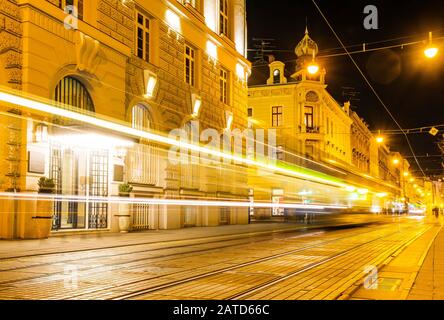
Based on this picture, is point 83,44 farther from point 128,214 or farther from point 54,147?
point 128,214

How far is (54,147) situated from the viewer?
1922 centimetres

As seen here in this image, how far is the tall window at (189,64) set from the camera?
29.3 metres

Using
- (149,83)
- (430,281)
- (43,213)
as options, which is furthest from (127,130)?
(430,281)

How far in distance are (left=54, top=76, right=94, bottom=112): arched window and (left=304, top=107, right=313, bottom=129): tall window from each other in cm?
3486

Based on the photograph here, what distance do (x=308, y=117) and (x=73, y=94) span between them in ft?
119

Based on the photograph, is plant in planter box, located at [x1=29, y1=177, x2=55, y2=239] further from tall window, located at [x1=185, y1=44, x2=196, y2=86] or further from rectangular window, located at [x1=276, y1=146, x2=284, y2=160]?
tall window, located at [x1=185, y1=44, x2=196, y2=86]

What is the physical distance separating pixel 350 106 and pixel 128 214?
5764 centimetres

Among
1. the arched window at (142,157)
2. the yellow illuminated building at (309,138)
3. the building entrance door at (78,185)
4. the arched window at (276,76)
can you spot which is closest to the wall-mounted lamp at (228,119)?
the yellow illuminated building at (309,138)

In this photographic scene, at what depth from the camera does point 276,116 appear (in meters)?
→ 54.0

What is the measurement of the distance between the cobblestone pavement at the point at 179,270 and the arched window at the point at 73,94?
5.71 m

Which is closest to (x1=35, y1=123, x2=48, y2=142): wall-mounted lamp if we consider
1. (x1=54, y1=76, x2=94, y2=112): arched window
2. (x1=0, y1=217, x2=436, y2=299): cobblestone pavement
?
(x1=54, y1=76, x2=94, y2=112): arched window

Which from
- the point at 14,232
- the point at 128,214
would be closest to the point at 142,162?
the point at 128,214

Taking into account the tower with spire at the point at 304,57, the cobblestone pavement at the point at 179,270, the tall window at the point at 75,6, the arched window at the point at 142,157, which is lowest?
the cobblestone pavement at the point at 179,270

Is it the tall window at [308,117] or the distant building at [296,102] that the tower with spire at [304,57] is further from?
the tall window at [308,117]
